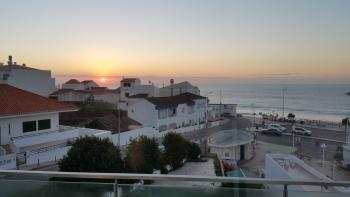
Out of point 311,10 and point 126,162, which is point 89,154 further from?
point 311,10

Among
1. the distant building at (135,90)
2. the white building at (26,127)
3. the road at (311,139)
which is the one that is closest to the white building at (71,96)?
the distant building at (135,90)

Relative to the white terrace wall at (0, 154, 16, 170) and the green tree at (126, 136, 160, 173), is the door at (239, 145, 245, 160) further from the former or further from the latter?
the white terrace wall at (0, 154, 16, 170)

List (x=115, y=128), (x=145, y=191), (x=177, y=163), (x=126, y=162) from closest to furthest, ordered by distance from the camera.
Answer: (x=145, y=191)
(x=126, y=162)
(x=177, y=163)
(x=115, y=128)

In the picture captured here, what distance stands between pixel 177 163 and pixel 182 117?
16823 mm

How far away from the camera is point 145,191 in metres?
2.48

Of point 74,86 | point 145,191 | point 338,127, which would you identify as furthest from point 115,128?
point 74,86

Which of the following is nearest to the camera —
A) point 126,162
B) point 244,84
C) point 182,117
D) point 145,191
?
point 145,191

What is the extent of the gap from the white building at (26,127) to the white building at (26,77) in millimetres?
9801

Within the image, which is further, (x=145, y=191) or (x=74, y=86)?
(x=74, y=86)

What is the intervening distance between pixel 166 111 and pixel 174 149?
14640 millimetres

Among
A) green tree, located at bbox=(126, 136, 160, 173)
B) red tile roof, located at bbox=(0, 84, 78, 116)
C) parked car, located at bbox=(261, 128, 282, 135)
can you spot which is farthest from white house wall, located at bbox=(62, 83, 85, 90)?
green tree, located at bbox=(126, 136, 160, 173)

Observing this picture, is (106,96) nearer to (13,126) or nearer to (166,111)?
(166,111)

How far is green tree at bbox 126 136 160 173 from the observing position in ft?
36.9

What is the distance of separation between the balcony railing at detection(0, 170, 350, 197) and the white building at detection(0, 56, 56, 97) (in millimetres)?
24526
